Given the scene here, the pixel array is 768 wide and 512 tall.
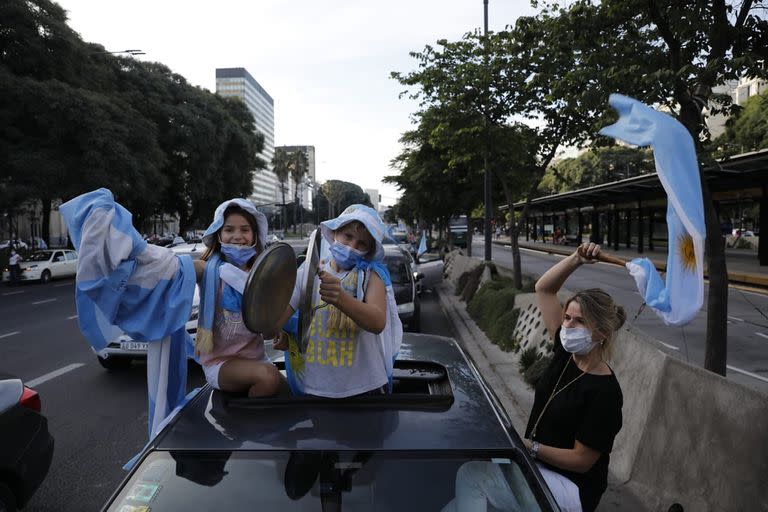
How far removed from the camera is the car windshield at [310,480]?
1923mm

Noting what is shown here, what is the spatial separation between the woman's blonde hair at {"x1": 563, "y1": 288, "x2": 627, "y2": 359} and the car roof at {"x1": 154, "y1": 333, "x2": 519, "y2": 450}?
0.54 metres

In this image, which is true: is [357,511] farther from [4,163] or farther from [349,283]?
[4,163]

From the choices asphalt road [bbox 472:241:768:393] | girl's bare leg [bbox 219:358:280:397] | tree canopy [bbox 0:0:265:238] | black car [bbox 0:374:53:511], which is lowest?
asphalt road [bbox 472:241:768:393]

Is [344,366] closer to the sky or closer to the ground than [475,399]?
closer to the sky

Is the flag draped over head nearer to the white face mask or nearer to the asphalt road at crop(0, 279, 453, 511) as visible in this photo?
the white face mask

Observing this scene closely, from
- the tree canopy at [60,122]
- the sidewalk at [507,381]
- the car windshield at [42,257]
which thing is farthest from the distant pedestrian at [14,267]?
the sidewalk at [507,381]

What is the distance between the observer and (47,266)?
24.5 metres

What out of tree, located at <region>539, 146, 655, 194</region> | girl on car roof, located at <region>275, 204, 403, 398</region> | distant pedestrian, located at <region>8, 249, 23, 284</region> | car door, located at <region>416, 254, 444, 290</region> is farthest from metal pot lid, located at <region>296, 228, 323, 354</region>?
tree, located at <region>539, 146, 655, 194</region>

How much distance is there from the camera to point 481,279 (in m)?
14.7

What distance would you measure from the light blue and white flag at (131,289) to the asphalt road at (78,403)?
217 centimetres

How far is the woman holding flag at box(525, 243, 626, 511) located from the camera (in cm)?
235

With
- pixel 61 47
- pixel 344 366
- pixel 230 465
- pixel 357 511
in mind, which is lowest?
pixel 357 511

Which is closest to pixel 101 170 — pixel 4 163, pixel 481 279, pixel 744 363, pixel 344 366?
pixel 4 163

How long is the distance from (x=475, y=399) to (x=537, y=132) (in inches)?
440
